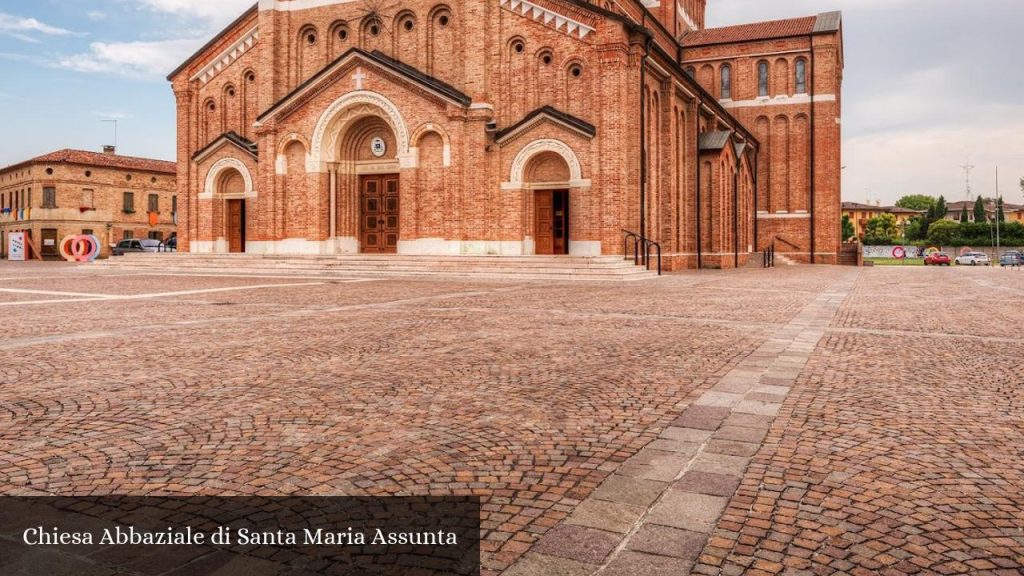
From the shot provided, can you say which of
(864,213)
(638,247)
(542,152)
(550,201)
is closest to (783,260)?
(638,247)

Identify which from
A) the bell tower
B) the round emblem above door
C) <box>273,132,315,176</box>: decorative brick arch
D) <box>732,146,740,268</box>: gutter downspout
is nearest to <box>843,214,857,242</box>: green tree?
the bell tower

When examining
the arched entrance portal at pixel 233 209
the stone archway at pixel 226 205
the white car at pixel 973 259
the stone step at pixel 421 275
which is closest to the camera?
the stone step at pixel 421 275

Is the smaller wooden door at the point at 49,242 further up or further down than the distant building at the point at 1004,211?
further down

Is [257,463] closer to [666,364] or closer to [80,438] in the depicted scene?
[80,438]

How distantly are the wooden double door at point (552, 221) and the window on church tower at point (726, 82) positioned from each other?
21844 mm

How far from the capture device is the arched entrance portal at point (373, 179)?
1103 inches

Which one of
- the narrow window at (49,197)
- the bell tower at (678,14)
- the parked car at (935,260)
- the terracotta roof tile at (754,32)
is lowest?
the parked car at (935,260)

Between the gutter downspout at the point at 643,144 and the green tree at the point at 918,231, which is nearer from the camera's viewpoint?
the gutter downspout at the point at 643,144

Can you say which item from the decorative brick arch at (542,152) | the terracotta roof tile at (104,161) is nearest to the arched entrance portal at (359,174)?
the decorative brick arch at (542,152)

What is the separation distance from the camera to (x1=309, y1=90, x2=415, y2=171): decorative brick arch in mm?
26422

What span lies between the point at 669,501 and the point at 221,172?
103 feet

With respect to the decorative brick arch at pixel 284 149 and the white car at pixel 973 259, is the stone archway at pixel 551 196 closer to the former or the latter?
the decorative brick arch at pixel 284 149

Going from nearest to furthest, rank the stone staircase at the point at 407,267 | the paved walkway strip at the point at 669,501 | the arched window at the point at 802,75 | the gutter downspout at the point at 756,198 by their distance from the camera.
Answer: the paved walkway strip at the point at 669,501
the stone staircase at the point at 407,267
the arched window at the point at 802,75
the gutter downspout at the point at 756,198

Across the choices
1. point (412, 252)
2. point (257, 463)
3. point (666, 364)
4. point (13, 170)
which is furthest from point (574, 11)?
point (13, 170)
